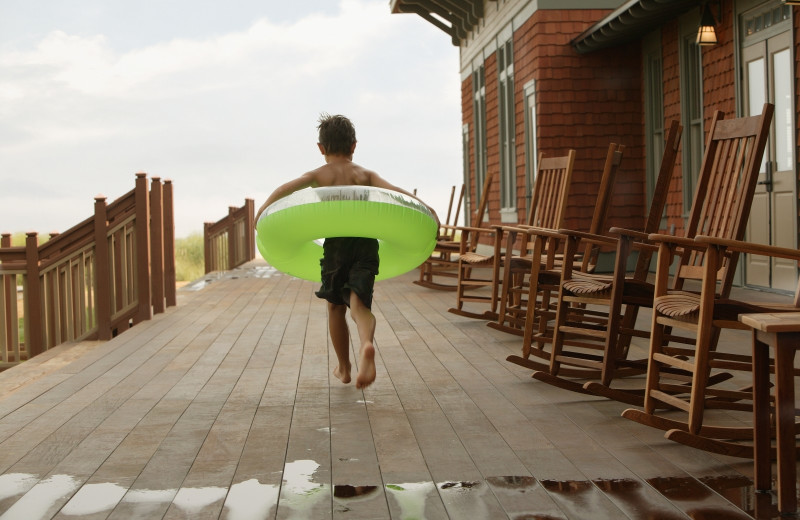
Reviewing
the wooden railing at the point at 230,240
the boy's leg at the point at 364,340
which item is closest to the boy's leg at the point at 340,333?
the boy's leg at the point at 364,340

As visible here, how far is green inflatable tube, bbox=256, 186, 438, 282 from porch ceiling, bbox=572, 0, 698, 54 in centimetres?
497

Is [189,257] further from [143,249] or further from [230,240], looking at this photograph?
[143,249]

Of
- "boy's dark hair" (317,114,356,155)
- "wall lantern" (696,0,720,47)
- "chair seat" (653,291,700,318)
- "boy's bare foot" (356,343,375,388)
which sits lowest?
"boy's bare foot" (356,343,375,388)

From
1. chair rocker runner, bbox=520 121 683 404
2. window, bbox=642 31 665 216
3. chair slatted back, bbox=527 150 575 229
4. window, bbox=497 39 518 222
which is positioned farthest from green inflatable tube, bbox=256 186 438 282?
window, bbox=497 39 518 222

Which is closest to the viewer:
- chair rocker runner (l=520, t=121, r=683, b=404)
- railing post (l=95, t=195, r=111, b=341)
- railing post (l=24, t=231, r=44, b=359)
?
chair rocker runner (l=520, t=121, r=683, b=404)

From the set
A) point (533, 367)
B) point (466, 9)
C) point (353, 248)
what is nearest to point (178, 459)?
point (353, 248)

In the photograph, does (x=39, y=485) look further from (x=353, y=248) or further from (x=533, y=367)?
(x=533, y=367)

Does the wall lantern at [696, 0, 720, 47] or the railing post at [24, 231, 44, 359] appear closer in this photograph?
the railing post at [24, 231, 44, 359]

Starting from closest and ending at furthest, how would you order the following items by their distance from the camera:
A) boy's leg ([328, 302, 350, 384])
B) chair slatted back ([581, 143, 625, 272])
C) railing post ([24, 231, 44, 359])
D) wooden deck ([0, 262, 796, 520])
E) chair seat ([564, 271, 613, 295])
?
wooden deck ([0, 262, 796, 520]), chair seat ([564, 271, 613, 295]), boy's leg ([328, 302, 350, 384]), chair slatted back ([581, 143, 625, 272]), railing post ([24, 231, 44, 359])

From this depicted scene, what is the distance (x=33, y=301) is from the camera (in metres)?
6.70

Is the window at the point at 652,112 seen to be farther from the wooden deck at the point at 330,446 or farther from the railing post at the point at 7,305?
the railing post at the point at 7,305

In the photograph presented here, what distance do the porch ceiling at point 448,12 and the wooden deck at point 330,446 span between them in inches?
456

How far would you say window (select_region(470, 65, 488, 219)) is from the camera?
1573cm

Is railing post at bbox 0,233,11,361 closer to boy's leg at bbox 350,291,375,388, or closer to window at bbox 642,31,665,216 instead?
boy's leg at bbox 350,291,375,388
